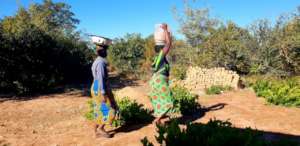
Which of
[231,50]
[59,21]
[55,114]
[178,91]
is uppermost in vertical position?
[59,21]

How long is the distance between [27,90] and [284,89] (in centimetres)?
900

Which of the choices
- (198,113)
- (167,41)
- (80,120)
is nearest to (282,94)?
(198,113)

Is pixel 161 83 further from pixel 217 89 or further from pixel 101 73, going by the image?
pixel 217 89

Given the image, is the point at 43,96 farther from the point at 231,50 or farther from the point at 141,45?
the point at 141,45

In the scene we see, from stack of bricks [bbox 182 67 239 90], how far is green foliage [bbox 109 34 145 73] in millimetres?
7998

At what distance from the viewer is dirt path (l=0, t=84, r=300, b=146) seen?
526cm

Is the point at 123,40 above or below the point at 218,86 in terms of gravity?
above

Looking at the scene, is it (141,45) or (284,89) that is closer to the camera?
(284,89)

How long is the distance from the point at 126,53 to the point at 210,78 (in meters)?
9.24

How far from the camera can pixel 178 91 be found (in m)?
7.43

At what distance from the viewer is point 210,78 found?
11.8 metres

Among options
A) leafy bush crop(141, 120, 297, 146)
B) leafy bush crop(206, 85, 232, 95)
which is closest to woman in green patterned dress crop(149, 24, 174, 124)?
leafy bush crop(141, 120, 297, 146)

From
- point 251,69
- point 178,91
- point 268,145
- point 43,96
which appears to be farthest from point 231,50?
point 268,145

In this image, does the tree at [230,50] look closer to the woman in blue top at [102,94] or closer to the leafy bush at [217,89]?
the leafy bush at [217,89]
